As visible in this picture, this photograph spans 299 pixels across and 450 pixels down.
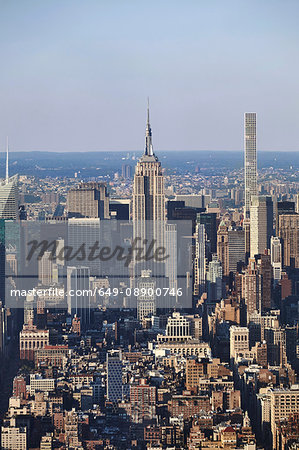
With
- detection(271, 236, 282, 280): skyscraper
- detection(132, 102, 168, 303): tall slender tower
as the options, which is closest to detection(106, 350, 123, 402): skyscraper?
detection(132, 102, 168, 303): tall slender tower

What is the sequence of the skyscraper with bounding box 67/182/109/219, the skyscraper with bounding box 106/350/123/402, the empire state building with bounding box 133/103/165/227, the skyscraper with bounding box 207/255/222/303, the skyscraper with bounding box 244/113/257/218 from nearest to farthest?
1. the skyscraper with bounding box 106/350/123/402
2. the skyscraper with bounding box 244/113/257/218
3. the skyscraper with bounding box 207/255/222/303
4. the empire state building with bounding box 133/103/165/227
5. the skyscraper with bounding box 67/182/109/219

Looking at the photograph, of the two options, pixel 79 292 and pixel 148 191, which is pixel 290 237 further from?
pixel 79 292

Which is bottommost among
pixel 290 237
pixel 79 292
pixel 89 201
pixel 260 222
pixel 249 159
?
pixel 79 292

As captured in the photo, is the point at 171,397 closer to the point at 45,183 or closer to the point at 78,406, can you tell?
the point at 78,406

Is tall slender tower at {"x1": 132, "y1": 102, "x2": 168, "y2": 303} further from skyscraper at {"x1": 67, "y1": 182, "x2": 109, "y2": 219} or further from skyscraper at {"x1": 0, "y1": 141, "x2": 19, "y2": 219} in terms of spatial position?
skyscraper at {"x1": 0, "y1": 141, "x2": 19, "y2": 219}

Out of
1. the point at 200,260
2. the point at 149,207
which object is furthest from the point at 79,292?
the point at 149,207

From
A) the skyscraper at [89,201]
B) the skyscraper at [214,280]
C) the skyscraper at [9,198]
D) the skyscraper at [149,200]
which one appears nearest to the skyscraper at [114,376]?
the skyscraper at [149,200]
